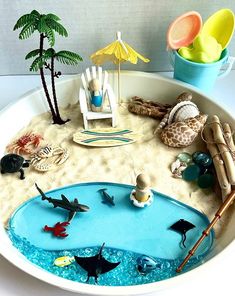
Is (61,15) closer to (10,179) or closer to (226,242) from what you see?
(10,179)

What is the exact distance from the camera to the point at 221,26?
3.84 feet

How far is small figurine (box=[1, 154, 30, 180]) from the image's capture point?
1.00 m

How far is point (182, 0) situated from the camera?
1.20m

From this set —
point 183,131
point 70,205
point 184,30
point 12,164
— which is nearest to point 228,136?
point 183,131

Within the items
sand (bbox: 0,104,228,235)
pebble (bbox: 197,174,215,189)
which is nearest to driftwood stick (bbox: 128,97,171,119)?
sand (bbox: 0,104,228,235)

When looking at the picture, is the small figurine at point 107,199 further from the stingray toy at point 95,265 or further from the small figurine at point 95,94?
the small figurine at point 95,94

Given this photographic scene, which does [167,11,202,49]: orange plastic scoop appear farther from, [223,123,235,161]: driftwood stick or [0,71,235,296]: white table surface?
[0,71,235,296]: white table surface

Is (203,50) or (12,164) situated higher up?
(203,50)

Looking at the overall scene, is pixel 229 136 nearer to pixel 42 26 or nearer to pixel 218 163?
pixel 218 163

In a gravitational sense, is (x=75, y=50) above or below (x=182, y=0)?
below

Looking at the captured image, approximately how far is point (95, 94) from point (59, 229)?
15.3 inches

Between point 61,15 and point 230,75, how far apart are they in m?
0.60

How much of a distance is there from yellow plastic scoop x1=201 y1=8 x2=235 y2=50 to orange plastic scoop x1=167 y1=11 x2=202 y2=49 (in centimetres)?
4

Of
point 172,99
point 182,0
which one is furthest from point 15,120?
point 182,0
